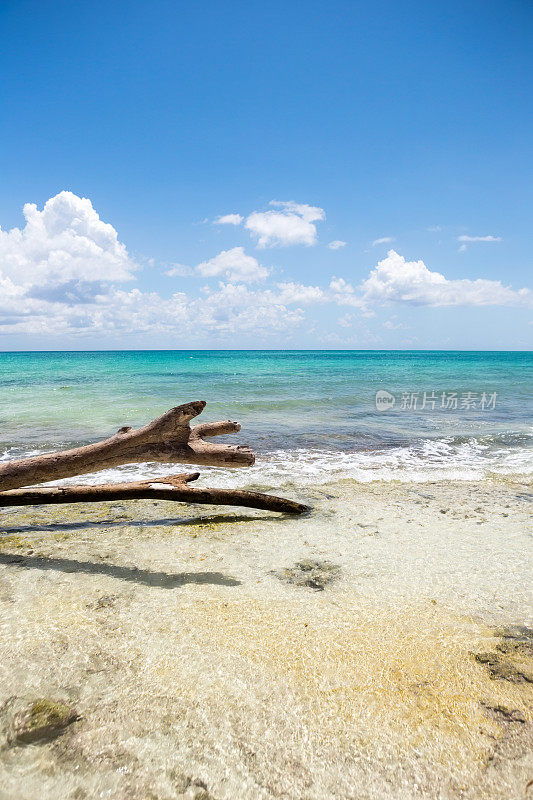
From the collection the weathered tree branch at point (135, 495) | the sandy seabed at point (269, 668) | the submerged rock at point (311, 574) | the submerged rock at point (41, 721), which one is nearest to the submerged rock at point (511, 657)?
the sandy seabed at point (269, 668)

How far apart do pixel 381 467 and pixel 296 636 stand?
6.55m

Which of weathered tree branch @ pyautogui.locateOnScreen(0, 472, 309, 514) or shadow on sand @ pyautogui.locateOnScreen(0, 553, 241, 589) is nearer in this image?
shadow on sand @ pyautogui.locateOnScreen(0, 553, 241, 589)

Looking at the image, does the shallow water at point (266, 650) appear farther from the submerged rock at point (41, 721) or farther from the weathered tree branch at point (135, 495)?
the weathered tree branch at point (135, 495)

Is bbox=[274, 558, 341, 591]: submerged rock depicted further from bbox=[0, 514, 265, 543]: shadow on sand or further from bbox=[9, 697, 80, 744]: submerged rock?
bbox=[9, 697, 80, 744]: submerged rock

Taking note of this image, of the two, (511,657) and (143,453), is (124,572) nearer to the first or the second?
Result: (143,453)

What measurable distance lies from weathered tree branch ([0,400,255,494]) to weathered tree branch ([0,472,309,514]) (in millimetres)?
934

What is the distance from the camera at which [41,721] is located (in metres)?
2.20

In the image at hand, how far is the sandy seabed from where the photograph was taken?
76.4 inches

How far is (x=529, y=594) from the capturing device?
141 inches

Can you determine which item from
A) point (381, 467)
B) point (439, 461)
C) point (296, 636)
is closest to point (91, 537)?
point (296, 636)

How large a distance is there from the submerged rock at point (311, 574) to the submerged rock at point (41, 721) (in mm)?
2051

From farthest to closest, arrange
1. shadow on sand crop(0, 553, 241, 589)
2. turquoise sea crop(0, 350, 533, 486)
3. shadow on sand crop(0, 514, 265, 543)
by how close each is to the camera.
Answer: turquoise sea crop(0, 350, 533, 486) → shadow on sand crop(0, 514, 265, 543) → shadow on sand crop(0, 553, 241, 589)

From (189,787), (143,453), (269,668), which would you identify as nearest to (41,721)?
(189,787)

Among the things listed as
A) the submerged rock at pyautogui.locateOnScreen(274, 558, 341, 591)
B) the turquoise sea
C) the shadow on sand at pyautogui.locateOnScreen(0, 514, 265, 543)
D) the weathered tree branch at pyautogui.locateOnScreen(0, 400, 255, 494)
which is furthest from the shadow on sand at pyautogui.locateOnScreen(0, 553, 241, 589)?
the turquoise sea
